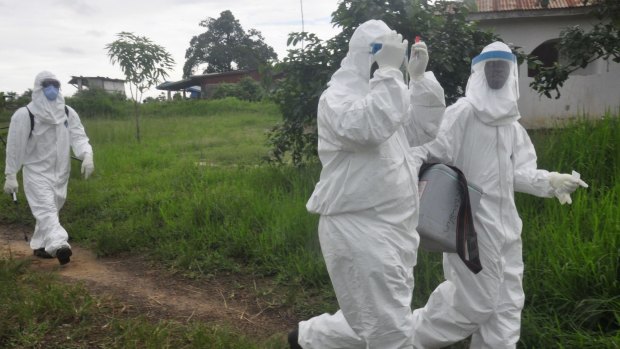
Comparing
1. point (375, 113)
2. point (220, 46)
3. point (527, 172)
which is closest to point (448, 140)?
point (527, 172)

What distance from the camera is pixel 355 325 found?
286 cm

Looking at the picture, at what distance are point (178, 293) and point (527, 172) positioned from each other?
3.02m

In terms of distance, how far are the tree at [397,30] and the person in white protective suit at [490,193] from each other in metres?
2.27

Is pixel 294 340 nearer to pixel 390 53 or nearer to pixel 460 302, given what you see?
pixel 460 302

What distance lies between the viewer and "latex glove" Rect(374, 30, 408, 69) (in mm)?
2684

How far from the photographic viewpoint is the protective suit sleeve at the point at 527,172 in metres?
3.26

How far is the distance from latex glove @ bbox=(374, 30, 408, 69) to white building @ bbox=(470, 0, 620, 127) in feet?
26.4

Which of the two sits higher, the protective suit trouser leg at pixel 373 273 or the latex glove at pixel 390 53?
the latex glove at pixel 390 53

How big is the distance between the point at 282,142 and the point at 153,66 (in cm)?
773

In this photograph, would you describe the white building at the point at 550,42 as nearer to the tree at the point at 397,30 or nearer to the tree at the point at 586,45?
the tree at the point at 586,45

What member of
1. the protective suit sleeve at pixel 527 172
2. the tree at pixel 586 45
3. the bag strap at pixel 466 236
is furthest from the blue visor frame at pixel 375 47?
the tree at pixel 586 45

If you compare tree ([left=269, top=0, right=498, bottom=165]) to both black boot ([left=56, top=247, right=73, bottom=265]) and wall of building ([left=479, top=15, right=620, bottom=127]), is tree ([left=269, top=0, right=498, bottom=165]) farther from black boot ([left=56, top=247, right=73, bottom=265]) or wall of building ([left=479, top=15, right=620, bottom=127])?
wall of building ([left=479, top=15, right=620, bottom=127])

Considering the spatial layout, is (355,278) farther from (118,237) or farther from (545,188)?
(118,237)

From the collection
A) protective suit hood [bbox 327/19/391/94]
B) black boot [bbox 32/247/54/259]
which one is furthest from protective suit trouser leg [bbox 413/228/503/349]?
black boot [bbox 32/247/54/259]
